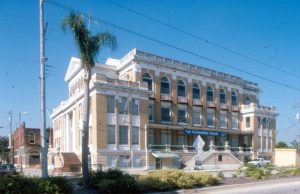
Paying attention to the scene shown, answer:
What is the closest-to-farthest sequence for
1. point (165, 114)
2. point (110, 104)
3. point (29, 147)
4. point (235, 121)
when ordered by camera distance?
point (110, 104), point (165, 114), point (235, 121), point (29, 147)

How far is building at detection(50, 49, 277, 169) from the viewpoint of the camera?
142 feet

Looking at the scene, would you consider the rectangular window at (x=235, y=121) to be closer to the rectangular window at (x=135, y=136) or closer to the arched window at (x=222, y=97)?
the arched window at (x=222, y=97)

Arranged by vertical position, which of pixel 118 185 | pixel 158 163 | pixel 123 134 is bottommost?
pixel 158 163

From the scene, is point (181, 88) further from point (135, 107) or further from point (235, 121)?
point (235, 121)

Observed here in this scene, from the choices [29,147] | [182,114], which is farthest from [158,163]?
[29,147]

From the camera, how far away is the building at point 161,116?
43369 millimetres

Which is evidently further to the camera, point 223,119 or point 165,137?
point 223,119

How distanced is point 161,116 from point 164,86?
4239 millimetres

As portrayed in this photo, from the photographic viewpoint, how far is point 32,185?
14.5 metres

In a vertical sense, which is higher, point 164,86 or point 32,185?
point 164,86

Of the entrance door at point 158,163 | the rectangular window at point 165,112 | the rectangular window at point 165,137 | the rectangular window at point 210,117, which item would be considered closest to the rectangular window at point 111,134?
the entrance door at point 158,163

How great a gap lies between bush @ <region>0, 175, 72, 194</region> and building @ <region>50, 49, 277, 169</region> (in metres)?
24.1

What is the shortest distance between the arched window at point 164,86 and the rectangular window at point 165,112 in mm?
1831

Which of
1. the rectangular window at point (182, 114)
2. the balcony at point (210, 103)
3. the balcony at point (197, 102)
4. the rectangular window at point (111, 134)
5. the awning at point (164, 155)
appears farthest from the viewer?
the balcony at point (210, 103)
